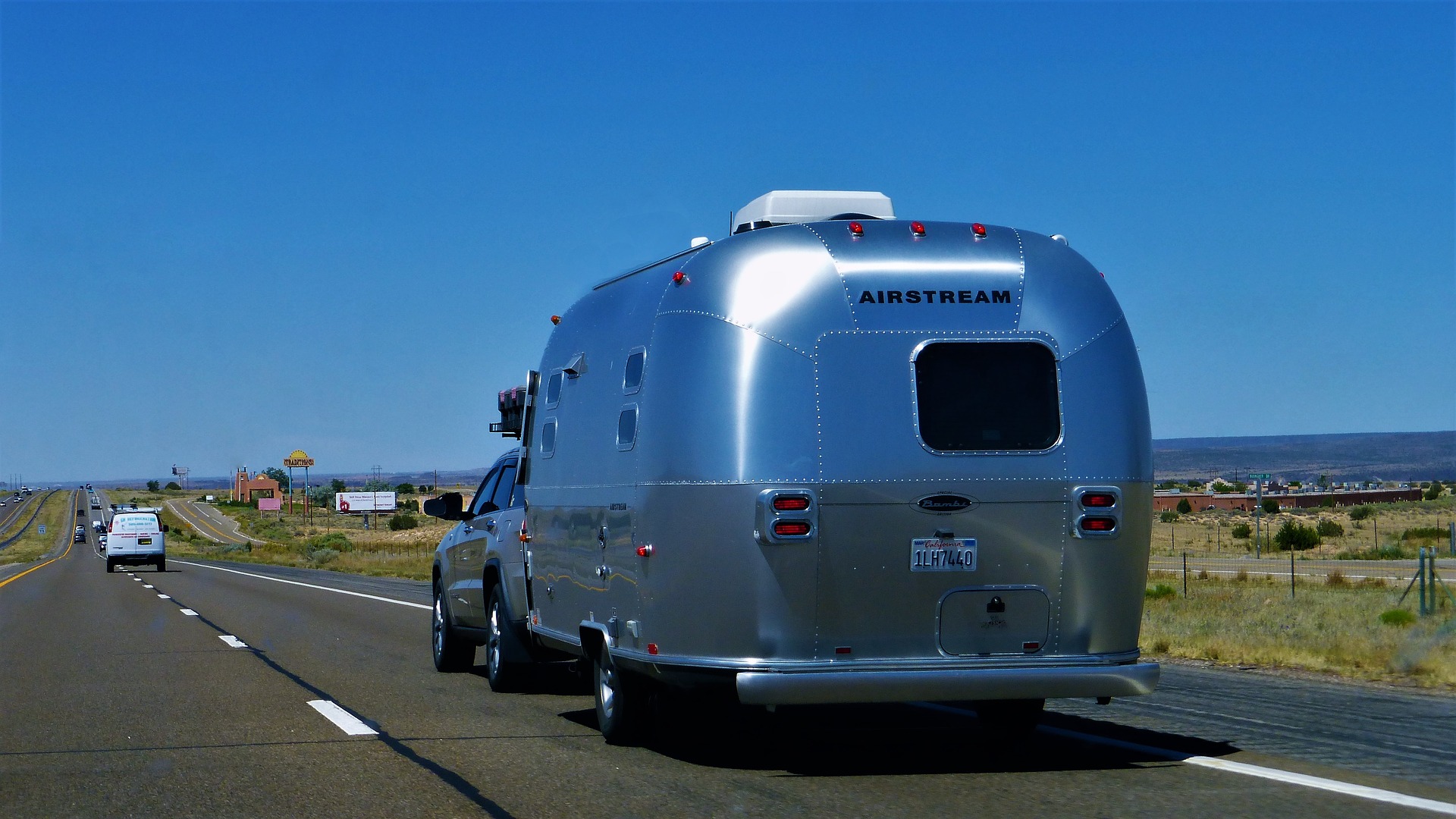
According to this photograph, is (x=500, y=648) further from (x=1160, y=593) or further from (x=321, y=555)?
(x=321, y=555)

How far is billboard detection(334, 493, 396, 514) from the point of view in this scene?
162875 millimetres

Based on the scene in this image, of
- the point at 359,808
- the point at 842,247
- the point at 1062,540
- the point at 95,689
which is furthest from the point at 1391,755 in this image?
the point at 95,689

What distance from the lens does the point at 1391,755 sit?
875 centimetres

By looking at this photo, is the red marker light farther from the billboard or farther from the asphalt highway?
the billboard

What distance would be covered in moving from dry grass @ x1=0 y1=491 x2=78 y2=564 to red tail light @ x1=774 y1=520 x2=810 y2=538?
76534 millimetres

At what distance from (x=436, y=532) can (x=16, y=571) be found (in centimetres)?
5593

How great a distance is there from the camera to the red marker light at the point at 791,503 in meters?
8.02

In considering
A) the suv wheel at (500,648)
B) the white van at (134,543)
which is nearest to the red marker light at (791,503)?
the suv wheel at (500,648)

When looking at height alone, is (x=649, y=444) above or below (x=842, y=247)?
below

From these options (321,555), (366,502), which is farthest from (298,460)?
(321,555)

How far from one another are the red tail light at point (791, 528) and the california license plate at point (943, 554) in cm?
59

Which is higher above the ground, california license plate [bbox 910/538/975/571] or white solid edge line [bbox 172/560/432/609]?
california license plate [bbox 910/538/975/571]

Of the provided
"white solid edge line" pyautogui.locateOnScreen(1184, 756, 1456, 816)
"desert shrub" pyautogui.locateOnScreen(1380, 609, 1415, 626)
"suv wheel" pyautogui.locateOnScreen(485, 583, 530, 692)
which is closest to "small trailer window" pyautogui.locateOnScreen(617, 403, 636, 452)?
"suv wheel" pyautogui.locateOnScreen(485, 583, 530, 692)

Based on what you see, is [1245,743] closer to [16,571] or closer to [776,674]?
[776,674]
